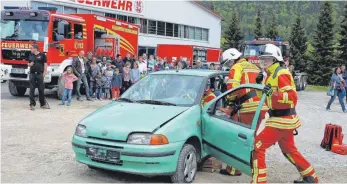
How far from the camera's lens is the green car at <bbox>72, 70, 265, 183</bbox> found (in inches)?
187

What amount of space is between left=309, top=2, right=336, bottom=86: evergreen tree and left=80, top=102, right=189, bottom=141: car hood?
109ft

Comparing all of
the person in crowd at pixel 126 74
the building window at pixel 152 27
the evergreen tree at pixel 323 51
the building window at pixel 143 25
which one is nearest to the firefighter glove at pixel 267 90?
the person in crowd at pixel 126 74

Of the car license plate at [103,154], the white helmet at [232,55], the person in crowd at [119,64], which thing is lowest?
the car license plate at [103,154]

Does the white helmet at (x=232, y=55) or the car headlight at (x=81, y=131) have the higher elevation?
the white helmet at (x=232, y=55)

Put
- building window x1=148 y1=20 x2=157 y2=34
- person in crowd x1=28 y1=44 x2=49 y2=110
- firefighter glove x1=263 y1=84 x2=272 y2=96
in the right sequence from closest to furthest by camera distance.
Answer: firefighter glove x1=263 y1=84 x2=272 y2=96, person in crowd x1=28 y1=44 x2=49 y2=110, building window x1=148 y1=20 x2=157 y2=34

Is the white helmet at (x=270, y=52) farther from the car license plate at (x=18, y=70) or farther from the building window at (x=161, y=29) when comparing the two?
the building window at (x=161, y=29)

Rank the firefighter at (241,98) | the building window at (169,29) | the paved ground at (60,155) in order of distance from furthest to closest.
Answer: the building window at (169,29) < the firefighter at (241,98) < the paved ground at (60,155)

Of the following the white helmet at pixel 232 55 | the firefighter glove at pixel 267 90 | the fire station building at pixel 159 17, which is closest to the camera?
the firefighter glove at pixel 267 90

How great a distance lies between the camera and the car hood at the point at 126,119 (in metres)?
4.82

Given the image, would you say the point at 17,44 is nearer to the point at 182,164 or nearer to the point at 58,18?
the point at 58,18

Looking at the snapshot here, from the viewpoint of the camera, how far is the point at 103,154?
4863 millimetres

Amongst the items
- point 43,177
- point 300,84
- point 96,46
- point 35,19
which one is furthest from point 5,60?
point 300,84

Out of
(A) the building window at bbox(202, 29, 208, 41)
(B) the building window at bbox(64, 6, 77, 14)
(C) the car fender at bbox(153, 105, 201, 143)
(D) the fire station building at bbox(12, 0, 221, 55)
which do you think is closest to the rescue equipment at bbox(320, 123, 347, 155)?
(C) the car fender at bbox(153, 105, 201, 143)

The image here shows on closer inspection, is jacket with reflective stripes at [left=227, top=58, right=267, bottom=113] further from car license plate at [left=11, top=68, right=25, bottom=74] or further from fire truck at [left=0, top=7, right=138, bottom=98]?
car license plate at [left=11, top=68, right=25, bottom=74]
